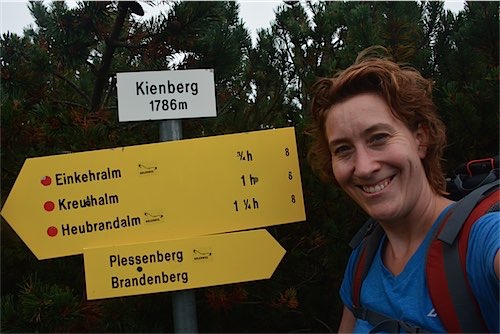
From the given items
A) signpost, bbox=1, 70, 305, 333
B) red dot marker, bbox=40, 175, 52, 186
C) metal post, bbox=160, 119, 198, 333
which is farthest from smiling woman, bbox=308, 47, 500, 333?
red dot marker, bbox=40, 175, 52, 186

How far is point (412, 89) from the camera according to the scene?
48.8 inches

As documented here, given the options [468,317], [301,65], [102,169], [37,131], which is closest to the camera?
[468,317]

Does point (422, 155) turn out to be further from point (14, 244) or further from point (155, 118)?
point (14, 244)

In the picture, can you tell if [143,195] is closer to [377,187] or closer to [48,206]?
[48,206]

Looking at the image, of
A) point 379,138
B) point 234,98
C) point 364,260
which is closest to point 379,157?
point 379,138

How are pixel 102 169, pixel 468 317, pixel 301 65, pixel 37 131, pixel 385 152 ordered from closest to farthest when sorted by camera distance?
pixel 468 317
pixel 385 152
pixel 102 169
pixel 37 131
pixel 301 65

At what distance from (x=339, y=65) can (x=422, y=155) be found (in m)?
0.46

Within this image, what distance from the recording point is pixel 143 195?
1.40m

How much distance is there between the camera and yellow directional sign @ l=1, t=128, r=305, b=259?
1.38 m

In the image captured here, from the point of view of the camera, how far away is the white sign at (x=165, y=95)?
4.68 ft

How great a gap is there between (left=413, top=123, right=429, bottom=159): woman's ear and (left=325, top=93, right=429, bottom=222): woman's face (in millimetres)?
16

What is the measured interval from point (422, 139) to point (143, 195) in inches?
28.2

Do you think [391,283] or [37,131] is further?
[37,131]

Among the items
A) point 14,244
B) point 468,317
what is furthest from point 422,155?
point 14,244
